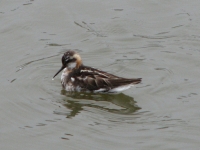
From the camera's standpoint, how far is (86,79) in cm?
1580

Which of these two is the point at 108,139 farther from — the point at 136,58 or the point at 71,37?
the point at 71,37

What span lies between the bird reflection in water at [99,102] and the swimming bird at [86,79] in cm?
18

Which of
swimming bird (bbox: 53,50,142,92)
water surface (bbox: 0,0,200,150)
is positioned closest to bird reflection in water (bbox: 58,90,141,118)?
water surface (bbox: 0,0,200,150)

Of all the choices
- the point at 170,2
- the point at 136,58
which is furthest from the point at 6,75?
the point at 170,2

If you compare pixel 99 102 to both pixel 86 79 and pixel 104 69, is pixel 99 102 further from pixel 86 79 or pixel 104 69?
pixel 104 69

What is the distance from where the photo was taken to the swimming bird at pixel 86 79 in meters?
15.3

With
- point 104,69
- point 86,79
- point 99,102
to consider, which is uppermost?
point 86,79

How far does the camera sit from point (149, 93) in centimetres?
1546

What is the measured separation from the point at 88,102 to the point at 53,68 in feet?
7.62

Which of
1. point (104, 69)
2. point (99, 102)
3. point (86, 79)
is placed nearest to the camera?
point (99, 102)

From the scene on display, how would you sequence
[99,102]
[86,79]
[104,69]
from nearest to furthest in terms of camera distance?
[99,102]
[86,79]
[104,69]

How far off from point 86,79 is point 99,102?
824mm

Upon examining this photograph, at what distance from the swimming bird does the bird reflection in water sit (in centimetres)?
18

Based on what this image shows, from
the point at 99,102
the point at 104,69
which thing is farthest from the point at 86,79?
the point at 104,69
